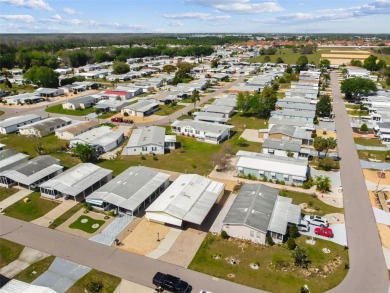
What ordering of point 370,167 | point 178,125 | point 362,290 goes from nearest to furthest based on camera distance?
point 362,290, point 370,167, point 178,125

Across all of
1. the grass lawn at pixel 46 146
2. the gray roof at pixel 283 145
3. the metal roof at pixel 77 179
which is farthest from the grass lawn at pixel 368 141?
the grass lawn at pixel 46 146

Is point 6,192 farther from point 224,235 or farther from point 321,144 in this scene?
point 321,144

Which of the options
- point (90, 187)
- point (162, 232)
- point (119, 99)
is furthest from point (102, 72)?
point (162, 232)

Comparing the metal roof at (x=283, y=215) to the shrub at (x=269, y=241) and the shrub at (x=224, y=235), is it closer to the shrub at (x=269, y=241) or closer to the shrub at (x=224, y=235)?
the shrub at (x=269, y=241)

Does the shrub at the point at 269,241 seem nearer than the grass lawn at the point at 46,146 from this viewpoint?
Yes

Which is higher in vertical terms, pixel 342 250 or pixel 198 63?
pixel 198 63

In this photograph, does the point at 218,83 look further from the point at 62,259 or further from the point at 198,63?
the point at 62,259

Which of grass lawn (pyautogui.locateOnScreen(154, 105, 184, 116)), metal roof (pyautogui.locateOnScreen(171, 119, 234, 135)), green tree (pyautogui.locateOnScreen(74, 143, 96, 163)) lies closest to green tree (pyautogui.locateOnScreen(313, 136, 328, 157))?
metal roof (pyautogui.locateOnScreen(171, 119, 234, 135))
